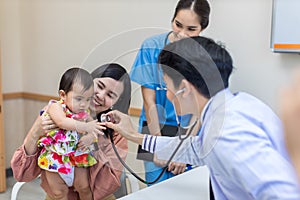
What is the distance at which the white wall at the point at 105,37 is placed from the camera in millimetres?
2156

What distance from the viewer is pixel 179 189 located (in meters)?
1.35

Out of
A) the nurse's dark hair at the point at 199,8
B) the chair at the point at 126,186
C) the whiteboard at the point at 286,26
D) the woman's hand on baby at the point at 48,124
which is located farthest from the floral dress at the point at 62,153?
the whiteboard at the point at 286,26

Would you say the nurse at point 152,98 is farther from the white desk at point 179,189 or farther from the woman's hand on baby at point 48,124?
the woman's hand on baby at point 48,124

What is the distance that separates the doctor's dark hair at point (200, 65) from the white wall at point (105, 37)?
0.54 ft

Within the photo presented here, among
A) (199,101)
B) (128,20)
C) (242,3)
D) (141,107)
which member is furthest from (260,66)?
(199,101)

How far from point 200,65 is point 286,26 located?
132 cm

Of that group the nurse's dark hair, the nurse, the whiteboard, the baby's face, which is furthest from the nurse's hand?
the whiteboard

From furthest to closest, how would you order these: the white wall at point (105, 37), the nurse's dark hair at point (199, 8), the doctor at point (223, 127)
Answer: the white wall at point (105, 37)
the nurse's dark hair at point (199, 8)
the doctor at point (223, 127)

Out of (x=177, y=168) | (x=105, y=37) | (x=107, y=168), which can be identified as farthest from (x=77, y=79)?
(x=105, y=37)

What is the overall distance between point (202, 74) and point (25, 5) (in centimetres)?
300

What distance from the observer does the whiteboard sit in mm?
2039

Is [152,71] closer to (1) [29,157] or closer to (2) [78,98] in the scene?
(2) [78,98]

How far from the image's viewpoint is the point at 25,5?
3.55m

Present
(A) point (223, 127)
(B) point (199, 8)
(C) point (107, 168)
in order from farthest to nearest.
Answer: (B) point (199, 8)
(C) point (107, 168)
(A) point (223, 127)
